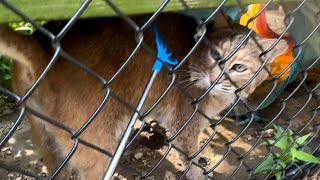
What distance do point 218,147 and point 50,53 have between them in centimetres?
186

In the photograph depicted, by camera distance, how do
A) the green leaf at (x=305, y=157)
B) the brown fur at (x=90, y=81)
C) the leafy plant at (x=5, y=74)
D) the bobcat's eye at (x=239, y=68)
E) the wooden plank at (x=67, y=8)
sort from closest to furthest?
the wooden plank at (x=67, y=8), the brown fur at (x=90, y=81), the green leaf at (x=305, y=157), the bobcat's eye at (x=239, y=68), the leafy plant at (x=5, y=74)

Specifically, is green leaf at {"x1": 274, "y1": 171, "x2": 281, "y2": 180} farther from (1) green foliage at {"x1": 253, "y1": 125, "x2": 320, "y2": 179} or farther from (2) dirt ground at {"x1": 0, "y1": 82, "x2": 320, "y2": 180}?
(2) dirt ground at {"x1": 0, "y1": 82, "x2": 320, "y2": 180}

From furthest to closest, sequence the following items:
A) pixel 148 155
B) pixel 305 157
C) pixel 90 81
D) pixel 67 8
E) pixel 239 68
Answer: pixel 148 155
pixel 239 68
pixel 305 157
pixel 90 81
pixel 67 8

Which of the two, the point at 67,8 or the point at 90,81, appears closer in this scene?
the point at 67,8

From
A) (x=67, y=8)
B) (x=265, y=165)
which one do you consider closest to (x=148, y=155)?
(x=265, y=165)

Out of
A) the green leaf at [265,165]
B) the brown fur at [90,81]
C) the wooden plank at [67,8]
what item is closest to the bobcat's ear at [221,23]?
the brown fur at [90,81]

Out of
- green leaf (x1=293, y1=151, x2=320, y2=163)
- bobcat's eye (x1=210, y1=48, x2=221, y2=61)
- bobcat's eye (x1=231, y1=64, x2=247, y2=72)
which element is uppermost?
bobcat's eye (x1=231, y1=64, x2=247, y2=72)

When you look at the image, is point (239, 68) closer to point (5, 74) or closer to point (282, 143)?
point (282, 143)

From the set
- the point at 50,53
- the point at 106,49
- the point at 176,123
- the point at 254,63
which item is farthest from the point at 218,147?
the point at 50,53

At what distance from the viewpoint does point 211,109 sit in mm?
3225

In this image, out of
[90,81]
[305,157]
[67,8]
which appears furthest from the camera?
[305,157]

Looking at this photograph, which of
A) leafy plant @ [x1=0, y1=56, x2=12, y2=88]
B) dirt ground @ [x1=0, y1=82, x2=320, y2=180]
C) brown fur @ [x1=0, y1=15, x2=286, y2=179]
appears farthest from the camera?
leafy plant @ [x1=0, y1=56, x2=12, y2=88]

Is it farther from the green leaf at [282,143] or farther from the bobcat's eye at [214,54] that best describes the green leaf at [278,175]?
the bobcat's eye at [214,54]

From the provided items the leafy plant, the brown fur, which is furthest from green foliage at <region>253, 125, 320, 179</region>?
the leafy plant
